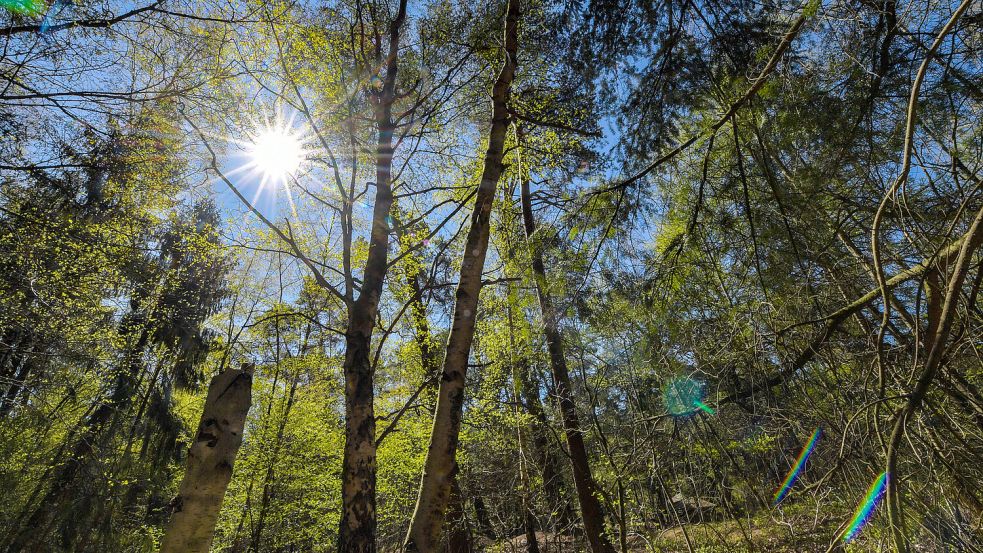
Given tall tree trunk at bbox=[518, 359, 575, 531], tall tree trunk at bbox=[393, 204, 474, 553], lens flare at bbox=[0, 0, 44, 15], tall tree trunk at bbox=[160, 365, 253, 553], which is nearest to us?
tall tree trunk at bbox=[160, 365, 253, 553]

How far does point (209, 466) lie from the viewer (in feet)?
6.32

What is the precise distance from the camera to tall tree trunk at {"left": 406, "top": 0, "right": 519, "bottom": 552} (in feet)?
6.08

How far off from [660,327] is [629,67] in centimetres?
183

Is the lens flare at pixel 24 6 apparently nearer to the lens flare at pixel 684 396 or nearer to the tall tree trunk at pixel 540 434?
the lens flare at pixel 684 396

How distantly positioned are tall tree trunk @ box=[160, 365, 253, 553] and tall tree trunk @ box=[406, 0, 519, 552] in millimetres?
848

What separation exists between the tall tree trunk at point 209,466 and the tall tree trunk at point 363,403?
1.23 meters

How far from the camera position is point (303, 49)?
4.95 metres

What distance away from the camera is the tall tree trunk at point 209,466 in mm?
1830

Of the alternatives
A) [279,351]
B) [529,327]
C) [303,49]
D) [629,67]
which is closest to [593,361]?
[529,327]

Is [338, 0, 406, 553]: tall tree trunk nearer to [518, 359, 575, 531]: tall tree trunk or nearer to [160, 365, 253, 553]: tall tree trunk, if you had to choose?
[160, 365, 253, 553]: tall tree trunk

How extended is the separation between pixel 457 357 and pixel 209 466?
124 centimetres

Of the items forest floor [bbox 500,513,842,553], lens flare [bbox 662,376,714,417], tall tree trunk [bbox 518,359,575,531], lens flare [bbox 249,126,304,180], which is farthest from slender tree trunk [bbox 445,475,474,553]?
lens flare [bbox 249,126,304,180]

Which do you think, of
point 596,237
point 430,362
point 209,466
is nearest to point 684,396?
point 596,237

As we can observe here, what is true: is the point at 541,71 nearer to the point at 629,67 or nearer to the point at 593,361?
the point at 629,67
